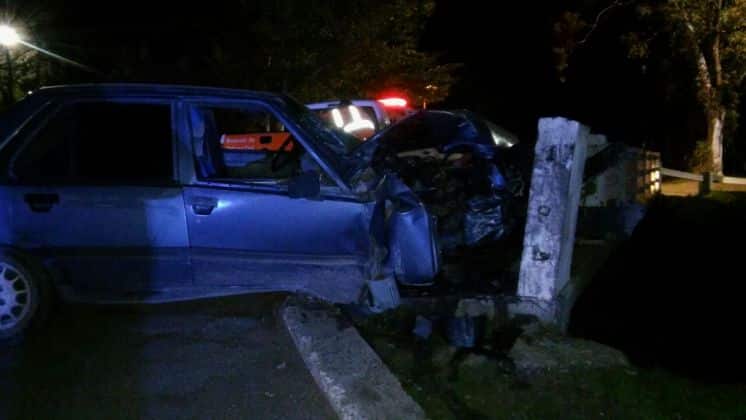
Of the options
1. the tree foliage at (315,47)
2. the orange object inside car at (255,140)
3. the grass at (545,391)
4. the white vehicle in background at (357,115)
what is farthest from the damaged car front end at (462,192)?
the tree foliage at (315,47)

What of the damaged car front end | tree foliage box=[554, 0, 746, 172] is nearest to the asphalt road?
the damaged car front end

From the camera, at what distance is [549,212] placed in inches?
182

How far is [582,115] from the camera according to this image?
2552 centimetres

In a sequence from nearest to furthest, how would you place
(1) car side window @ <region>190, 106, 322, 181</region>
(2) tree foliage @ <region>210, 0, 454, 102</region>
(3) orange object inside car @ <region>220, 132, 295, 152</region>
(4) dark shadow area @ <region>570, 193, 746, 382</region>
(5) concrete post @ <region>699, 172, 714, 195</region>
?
(4) dark shadow area @ <region>570, 193, 746, 382</region> → (1) car side window @ <region>190, 106, 322, 181</region> → (3) orange object inside car @ <region>220, 132, 295, 152</region> → (5) concrete post @ <region>699, 172, 714, 195</region> → (2) tree foliage @ <region>210, 0, 454, 102</region>

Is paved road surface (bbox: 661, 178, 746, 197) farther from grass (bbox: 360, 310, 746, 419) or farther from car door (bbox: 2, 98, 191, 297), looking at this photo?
car door (bbox: 2, 98, 191, 297)

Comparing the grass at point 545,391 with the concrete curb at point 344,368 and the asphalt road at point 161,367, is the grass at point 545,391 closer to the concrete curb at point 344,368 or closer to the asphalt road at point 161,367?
the concrete curb at point 344,368

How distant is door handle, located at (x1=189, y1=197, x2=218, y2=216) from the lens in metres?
4.78

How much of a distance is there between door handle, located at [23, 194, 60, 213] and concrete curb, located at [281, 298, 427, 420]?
1.74 m

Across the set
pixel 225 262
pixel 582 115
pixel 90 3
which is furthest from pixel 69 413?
pixel 582 115

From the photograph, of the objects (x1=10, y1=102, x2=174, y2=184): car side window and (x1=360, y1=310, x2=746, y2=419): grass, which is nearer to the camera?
(x1=360, y1=310, x2=746, y2=419): grass

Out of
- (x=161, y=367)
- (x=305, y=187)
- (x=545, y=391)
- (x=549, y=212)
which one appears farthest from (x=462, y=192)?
(x=161, y=367)

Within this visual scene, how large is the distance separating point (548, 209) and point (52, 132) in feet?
11.5

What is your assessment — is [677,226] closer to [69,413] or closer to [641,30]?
[69,413]

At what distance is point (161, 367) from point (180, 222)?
102 centimetres
